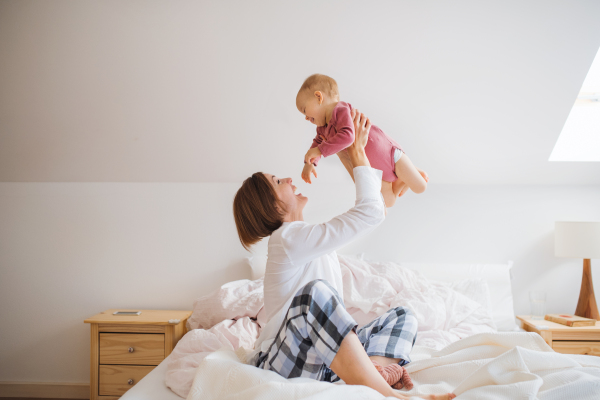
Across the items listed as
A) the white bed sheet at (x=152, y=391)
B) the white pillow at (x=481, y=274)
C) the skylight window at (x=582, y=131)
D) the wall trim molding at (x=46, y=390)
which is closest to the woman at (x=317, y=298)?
the white bed sheet at (x=152, y=391)

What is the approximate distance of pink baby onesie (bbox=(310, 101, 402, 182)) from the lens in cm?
142

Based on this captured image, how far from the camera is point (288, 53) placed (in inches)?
91.5

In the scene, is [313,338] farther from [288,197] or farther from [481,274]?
[481,274]

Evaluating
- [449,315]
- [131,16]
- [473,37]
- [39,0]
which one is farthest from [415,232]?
[39,0]

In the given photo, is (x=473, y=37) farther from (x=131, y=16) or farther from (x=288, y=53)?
(x=131, y=16)

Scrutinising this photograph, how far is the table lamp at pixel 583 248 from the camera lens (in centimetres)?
250

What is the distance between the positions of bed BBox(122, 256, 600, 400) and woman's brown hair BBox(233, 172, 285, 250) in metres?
0.40

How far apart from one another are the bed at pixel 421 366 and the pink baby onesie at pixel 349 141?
65cm

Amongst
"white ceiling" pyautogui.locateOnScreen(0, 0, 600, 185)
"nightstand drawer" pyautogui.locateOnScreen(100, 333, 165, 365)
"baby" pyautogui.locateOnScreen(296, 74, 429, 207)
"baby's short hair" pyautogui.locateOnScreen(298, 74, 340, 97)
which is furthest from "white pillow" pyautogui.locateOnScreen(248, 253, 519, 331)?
→ "baby's short hair" pyautogui.locateOnScreen(298, 74, 340, 97)

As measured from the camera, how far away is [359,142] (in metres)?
1.45

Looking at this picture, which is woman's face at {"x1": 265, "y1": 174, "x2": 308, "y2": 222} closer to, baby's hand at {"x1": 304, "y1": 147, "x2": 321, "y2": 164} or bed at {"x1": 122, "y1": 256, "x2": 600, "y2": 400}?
baby's hand at {"x1": 304, "y1": 147, "x2": 321, "y2": 164}

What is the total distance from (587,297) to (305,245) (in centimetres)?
220

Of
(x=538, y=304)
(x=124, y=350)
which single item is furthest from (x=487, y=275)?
(x=124, y=350)

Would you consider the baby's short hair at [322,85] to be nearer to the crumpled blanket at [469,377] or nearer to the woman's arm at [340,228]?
the woman's arm at [340,228]
